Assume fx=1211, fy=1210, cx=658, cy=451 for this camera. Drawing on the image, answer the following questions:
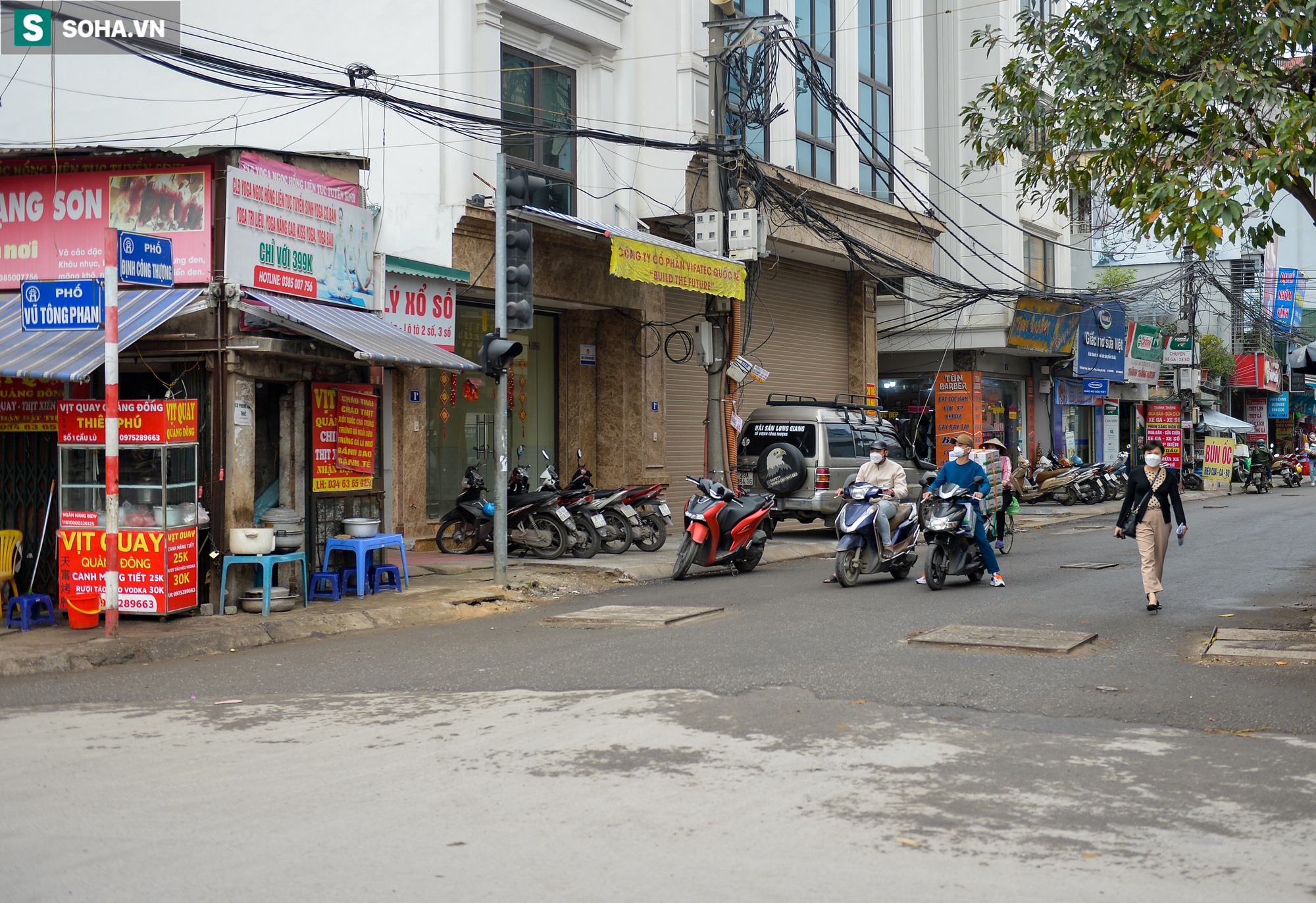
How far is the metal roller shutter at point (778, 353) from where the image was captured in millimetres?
22516

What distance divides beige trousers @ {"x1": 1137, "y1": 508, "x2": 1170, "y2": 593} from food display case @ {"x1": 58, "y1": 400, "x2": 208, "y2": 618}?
8.85 m

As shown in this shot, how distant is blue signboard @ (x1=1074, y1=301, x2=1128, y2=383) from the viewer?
1382 inches

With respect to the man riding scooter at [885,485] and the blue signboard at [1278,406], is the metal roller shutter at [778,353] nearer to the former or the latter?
the man riding scooter at [885,485]

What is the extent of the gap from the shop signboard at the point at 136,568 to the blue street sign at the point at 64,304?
6.10 feet

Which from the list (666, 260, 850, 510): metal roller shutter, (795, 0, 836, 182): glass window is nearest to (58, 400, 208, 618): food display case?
(666, 260, 850, 510): metal roller shutter

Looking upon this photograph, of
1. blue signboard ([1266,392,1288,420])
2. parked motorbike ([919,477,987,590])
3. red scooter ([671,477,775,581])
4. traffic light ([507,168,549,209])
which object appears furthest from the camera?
blue signboard ([1266,392,1288,420])

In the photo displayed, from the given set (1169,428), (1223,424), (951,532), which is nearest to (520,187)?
(951,532)

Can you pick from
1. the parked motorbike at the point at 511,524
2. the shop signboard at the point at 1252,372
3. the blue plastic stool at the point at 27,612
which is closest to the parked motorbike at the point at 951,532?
the parked motorbike at the point at 511,524

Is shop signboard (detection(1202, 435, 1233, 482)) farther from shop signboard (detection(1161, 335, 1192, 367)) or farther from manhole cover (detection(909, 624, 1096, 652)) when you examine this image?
manhole cover (detection(909, 624, 1096, 652))

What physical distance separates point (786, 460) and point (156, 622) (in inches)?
429

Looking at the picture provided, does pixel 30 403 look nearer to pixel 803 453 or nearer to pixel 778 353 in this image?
pixel 803 453

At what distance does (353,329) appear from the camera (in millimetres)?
12195

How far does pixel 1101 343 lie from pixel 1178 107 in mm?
26700

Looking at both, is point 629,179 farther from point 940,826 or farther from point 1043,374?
point 1043,374
